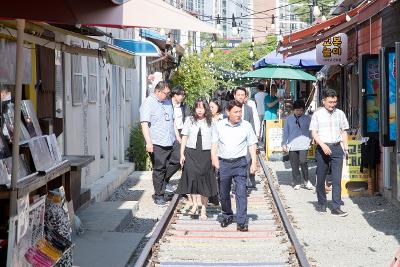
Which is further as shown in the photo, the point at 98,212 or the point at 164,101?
the point at 164,101

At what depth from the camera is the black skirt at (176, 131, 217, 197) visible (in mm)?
11172

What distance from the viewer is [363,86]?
1195 cm

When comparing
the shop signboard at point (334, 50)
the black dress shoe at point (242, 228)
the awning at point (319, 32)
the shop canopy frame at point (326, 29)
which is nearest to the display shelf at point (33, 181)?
the black dress shoe at point (242, 228)

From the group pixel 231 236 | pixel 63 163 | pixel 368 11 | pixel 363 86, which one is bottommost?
pixel 231 236

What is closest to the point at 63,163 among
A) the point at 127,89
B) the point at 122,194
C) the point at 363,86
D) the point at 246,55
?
the point at 363,86

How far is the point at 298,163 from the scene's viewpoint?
1528cm

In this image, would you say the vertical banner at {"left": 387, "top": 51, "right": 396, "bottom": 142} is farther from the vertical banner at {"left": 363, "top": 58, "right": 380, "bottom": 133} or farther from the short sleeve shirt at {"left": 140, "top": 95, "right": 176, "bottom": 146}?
the short sleeve shirt at {"left": 140, "top": 95, "right": 176, "bottom": 146}

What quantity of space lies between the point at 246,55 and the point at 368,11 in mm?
69724

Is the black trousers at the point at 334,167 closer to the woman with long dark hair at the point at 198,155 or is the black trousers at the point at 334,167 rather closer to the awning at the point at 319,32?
the woman with long dark hair at the point at 198,155

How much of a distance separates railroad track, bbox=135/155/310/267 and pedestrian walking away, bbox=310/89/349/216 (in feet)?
2.92

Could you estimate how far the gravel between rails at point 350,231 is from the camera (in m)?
8.94

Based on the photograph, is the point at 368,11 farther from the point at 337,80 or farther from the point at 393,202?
the point at 337,80

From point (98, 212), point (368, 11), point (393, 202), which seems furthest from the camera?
point (368, 11)

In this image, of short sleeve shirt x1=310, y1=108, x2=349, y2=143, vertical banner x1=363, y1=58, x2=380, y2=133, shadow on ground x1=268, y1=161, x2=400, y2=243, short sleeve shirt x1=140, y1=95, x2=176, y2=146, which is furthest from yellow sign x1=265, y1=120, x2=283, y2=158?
short sleeve shirt x1=310, y1=108, x2=349, y2=143
